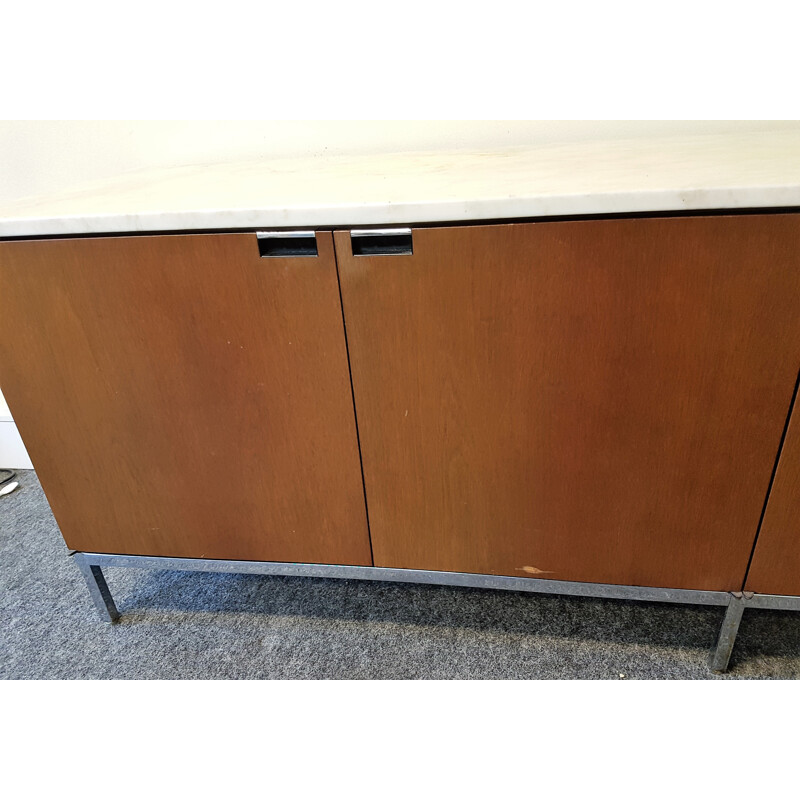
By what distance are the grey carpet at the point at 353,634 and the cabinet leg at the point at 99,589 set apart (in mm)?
22

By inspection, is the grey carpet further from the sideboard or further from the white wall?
the white wall

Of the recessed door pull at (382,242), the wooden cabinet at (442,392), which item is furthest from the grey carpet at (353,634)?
the recessed door pull at (382,242)

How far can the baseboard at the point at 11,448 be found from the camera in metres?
1.47

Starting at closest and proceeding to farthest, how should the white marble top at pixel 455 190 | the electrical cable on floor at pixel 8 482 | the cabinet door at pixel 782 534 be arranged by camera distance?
1. the white marble top at pixel 455 190
2. the cabinet door at pixel 782 534
3. the electrical cable on floor at pixel 8 482

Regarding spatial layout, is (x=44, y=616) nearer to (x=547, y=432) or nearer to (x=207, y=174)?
(x=207, y=174)

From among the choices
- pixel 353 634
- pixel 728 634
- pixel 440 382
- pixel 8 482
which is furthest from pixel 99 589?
pixel 728 634

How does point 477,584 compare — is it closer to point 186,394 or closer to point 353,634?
point 353,634

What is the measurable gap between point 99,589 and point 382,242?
0.81 metres

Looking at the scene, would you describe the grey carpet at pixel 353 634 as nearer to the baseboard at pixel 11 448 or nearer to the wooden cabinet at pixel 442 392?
the wooden cabinet at pixel 442 392

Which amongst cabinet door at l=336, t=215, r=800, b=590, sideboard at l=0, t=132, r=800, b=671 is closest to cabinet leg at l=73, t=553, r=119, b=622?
sideboard at l=0, t=132, r=800, b=671

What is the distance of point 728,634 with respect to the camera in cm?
83

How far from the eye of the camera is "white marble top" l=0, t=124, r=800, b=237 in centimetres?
60

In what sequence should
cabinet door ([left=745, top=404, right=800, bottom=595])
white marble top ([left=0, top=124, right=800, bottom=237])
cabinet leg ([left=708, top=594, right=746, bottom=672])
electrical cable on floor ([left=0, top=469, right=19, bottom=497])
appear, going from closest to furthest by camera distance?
white marble top ([left=0, top=124, right=800, bottom=237]), cabinet door ([left=745, top=404, right=800, bottom=595]), cabinet leg ([left=708, top=594, right=746, bottom=672]), electrical cable on floor ([left=0, top=469, right=19, bottom=497])

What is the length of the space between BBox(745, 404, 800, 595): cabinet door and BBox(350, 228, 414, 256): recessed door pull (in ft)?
1.62
